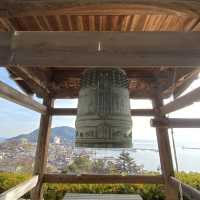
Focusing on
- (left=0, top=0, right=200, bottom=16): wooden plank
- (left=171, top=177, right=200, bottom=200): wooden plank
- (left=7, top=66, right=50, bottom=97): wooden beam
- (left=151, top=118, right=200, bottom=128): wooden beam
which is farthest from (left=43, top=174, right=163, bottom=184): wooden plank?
(left=0, top=0, right=200, bottom=16): wooden plank

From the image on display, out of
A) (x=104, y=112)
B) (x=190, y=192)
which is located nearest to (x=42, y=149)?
(x=104, y=112)

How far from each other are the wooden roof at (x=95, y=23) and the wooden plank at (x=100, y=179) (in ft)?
4.57

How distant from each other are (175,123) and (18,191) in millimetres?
2095

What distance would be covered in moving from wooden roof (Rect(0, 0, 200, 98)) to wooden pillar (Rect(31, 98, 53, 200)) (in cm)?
41

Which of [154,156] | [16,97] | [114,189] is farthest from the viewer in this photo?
[114,189]

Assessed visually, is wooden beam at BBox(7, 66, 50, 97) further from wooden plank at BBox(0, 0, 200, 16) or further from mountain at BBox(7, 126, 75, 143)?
wooden plank at BBox(0, 0, 200, 16)

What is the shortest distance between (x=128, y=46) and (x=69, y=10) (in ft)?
1.38

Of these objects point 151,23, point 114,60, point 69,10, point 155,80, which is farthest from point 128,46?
point 155,80

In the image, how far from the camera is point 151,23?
214 cm

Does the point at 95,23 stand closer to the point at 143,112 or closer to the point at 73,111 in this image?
the point at 73,111

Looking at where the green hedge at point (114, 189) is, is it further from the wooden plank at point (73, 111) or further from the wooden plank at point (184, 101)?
the wooden plank at point (184, 101)

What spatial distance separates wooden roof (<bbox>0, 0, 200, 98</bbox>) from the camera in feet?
3.69

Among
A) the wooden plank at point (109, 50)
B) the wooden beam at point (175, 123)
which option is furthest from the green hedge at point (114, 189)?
the wooden plank at point (109, 50)

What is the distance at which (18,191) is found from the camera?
2.42m
